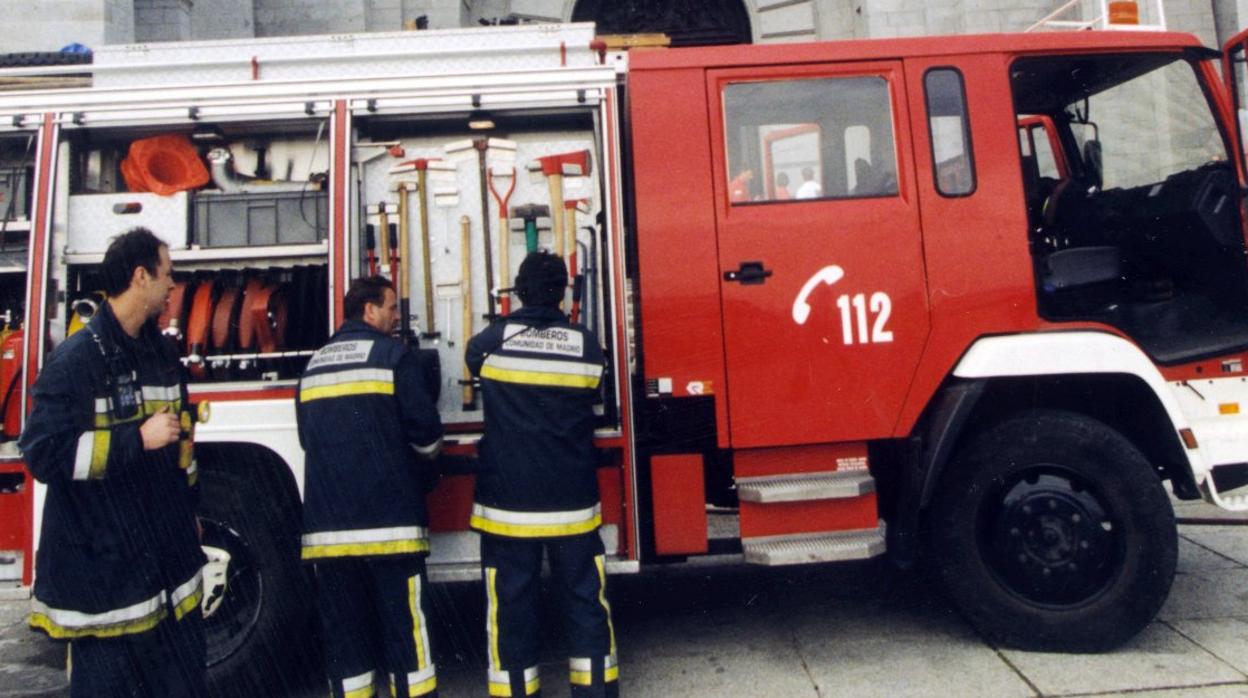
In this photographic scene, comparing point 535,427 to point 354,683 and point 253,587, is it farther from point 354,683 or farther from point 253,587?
point 253,587

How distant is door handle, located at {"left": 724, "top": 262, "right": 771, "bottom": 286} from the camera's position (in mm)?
4203

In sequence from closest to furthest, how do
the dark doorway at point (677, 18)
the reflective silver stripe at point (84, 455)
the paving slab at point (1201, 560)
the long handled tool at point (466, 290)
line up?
the reflective silver stripe at point (84, 455) < the long handled tool at point (466, 290) < the paving slab at point (1201, 560) < the dark doorway at point (677, 18)

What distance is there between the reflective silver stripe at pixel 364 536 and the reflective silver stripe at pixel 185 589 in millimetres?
508

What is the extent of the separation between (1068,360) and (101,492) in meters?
3.84

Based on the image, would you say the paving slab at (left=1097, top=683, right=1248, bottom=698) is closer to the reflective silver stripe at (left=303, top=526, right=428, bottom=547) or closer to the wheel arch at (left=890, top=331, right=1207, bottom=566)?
the wheel arch at (left=890, top=331, right=1207, bottom=566)

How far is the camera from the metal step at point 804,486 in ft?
13.8

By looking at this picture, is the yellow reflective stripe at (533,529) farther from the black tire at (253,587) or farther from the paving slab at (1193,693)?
the paving slab at (1193,693)

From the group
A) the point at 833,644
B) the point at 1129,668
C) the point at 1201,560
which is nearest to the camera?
the point at 1129,668

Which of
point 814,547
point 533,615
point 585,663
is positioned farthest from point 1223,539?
point 533,615

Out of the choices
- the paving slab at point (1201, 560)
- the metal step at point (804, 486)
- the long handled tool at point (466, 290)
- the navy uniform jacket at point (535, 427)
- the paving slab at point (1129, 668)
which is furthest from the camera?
the paving slab at point (1201, 560)

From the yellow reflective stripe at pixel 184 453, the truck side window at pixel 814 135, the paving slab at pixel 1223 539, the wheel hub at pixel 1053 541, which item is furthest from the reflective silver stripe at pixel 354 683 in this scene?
the paving slab at pixel 1223 539

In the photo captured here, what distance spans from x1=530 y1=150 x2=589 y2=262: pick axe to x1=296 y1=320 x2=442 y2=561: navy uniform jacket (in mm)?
1118

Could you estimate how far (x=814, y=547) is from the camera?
4.21m

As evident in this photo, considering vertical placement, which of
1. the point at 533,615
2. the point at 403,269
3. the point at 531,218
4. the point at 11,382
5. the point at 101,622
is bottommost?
the point at 533,615
